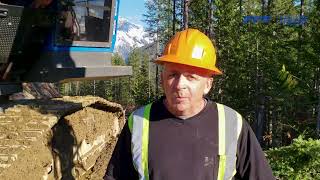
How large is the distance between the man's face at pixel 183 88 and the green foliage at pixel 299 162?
5.78 metres

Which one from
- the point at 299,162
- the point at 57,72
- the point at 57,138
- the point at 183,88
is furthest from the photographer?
the point at 57,72

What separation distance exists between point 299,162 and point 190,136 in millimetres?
6243

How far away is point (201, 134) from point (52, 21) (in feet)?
20.9

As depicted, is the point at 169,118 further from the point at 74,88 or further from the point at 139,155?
the point at 74,88

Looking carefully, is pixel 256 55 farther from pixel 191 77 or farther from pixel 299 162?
pixel 191 77

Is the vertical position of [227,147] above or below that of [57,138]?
above

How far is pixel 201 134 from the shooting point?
2707 mm

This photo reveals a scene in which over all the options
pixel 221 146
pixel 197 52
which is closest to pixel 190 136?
pixel 221 146

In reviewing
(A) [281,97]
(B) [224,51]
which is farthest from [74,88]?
(A) [281,97]

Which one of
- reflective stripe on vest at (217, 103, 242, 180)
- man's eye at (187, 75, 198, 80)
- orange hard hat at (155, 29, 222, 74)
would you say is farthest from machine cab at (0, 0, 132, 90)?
reflective stripe on vest at (217, 103, 242, 180)

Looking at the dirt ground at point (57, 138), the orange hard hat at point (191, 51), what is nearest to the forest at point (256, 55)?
the dirt ground at point (57, 138)

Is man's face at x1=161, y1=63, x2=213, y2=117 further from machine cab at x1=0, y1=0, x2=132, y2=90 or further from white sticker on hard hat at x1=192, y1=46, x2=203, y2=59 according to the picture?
machine cab at x1=0, y1=0, x2=132, y2=90

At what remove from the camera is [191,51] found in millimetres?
2740

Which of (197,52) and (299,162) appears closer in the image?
(197,52)
